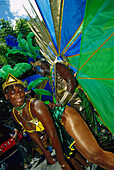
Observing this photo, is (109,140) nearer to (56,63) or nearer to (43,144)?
(43,144)

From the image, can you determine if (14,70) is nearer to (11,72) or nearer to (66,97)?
(11,72)

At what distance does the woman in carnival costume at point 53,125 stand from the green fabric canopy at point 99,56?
0.40 m

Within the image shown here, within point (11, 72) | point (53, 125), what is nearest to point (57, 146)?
point (53, 125)

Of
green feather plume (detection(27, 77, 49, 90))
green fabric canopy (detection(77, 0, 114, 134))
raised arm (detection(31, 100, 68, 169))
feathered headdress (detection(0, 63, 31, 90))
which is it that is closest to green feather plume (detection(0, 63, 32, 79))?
feathered headdress (detection(0, 63, 31, 90))

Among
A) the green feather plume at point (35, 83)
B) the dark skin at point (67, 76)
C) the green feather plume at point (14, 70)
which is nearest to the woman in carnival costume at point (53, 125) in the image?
the dark skin at point (67, 76)

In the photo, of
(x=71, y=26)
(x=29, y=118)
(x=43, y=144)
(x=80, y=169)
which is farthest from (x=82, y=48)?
(x=80, y=169)

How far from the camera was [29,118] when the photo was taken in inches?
66.8

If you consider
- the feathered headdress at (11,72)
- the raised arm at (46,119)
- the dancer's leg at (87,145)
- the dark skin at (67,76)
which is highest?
the feathered headdress at (11,72)

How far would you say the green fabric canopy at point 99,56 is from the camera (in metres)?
0.85

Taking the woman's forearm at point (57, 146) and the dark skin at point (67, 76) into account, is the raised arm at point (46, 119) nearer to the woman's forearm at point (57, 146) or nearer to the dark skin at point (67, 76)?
the woman's forearm at point (57, 146)

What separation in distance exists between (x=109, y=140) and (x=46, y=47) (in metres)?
2.12

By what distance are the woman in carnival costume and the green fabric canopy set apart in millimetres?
401

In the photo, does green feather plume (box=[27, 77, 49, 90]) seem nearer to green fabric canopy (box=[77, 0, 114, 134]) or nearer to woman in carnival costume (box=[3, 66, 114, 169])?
woman in carnival costume (box=[3, 66, 114, 169])

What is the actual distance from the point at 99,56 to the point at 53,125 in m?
1.14
